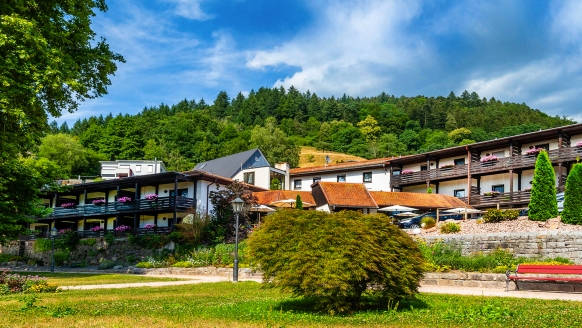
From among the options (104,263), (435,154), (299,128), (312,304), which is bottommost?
(104,263)

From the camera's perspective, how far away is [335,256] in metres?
9.69

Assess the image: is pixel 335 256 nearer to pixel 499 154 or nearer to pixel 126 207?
pixel 126 207

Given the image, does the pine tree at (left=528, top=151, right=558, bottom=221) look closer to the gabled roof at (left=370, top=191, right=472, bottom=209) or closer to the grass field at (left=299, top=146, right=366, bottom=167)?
the gabled roof at (left=370, top=191, right=472, bottom=209)

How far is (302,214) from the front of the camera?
10.6 m

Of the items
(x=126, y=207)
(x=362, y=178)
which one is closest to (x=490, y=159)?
(x=362, y=178)

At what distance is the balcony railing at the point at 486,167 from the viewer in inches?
1427

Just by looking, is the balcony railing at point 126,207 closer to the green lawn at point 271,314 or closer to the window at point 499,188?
the window at point 499,188

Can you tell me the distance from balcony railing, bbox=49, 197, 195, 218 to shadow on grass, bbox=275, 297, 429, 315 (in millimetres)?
29001

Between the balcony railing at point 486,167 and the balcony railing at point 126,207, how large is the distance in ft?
65.3

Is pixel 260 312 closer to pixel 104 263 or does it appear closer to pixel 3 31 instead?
pixel 3 31

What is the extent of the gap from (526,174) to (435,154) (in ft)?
26.6

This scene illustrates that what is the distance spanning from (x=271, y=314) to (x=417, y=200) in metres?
31.8

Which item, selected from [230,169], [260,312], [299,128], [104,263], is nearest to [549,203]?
[260,312]

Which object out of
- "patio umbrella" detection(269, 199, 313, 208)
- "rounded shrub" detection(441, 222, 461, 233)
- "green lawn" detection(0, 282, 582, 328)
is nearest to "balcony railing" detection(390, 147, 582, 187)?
"patio umbrella" detection(269, 199, 313, 208)
